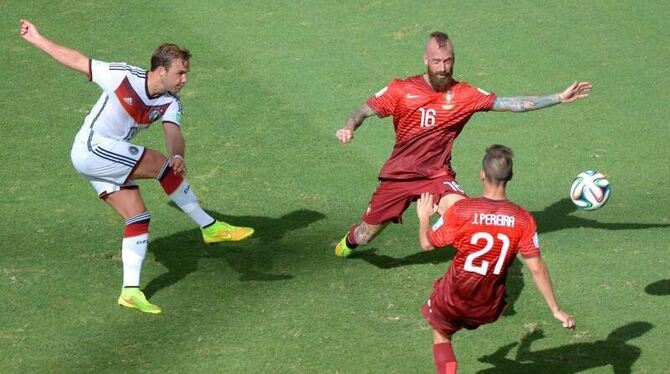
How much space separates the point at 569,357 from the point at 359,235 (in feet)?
7.77

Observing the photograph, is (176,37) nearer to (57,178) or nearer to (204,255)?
(57,178)

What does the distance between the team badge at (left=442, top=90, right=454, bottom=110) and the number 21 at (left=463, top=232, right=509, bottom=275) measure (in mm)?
2463

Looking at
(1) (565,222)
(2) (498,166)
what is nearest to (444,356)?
(2) (498,166)

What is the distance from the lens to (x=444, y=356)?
7902mm

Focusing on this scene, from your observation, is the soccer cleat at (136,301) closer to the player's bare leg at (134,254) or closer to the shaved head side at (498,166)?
the player's bare leg at (134,254)

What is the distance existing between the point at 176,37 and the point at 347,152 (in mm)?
3879

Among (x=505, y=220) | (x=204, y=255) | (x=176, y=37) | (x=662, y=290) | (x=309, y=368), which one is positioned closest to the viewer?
(x=505, y=220)

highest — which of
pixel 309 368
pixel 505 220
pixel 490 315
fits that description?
pixel 505 220

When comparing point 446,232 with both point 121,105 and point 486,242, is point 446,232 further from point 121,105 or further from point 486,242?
point 121,105

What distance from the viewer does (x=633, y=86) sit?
14547 millimetres

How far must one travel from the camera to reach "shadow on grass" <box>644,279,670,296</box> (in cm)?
989

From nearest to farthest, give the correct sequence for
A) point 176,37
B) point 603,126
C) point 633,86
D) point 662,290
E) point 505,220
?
1. point 505,220
2. point 662,290
3. point 603,126
4. point 633,86
5. point 176,37

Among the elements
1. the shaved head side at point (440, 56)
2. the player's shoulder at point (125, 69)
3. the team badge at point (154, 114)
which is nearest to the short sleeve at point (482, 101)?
the shaved head side at point (440, 56)

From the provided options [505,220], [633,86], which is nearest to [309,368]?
[505,220]
